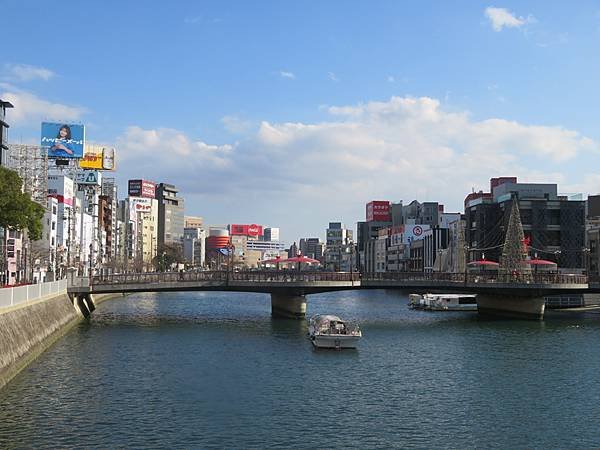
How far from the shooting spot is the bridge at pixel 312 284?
85.1 meters

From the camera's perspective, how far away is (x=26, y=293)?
5638 cm

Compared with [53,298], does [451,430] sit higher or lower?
lower

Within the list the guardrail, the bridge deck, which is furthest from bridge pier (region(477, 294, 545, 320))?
the guardrail

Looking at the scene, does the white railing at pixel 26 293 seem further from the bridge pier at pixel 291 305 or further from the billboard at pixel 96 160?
the billboard at pixel 96 160

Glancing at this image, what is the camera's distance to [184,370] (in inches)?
2015

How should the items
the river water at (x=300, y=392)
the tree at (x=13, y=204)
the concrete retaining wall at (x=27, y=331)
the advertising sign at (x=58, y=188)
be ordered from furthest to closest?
the advertising sign at (x=58, y=188) → the tree at (x=13, y=204) → the concrete retaining wall at (x=27, y=331) → the river water at (x=300, y=392)

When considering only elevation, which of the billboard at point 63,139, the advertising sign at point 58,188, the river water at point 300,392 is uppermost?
the billboard at point 63,139

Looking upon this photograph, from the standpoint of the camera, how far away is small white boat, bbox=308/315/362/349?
63125 mm

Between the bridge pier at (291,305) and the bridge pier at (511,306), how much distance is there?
31.5m

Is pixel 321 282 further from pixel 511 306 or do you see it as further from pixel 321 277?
pixel 511 306

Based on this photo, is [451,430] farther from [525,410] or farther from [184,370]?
[184,370]

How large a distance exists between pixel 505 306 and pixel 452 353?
139 feet

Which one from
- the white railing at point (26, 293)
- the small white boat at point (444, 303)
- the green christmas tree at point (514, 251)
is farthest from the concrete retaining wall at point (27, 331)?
the green christmas tree at point (514, 251)

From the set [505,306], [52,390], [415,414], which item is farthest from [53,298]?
[505,306]
